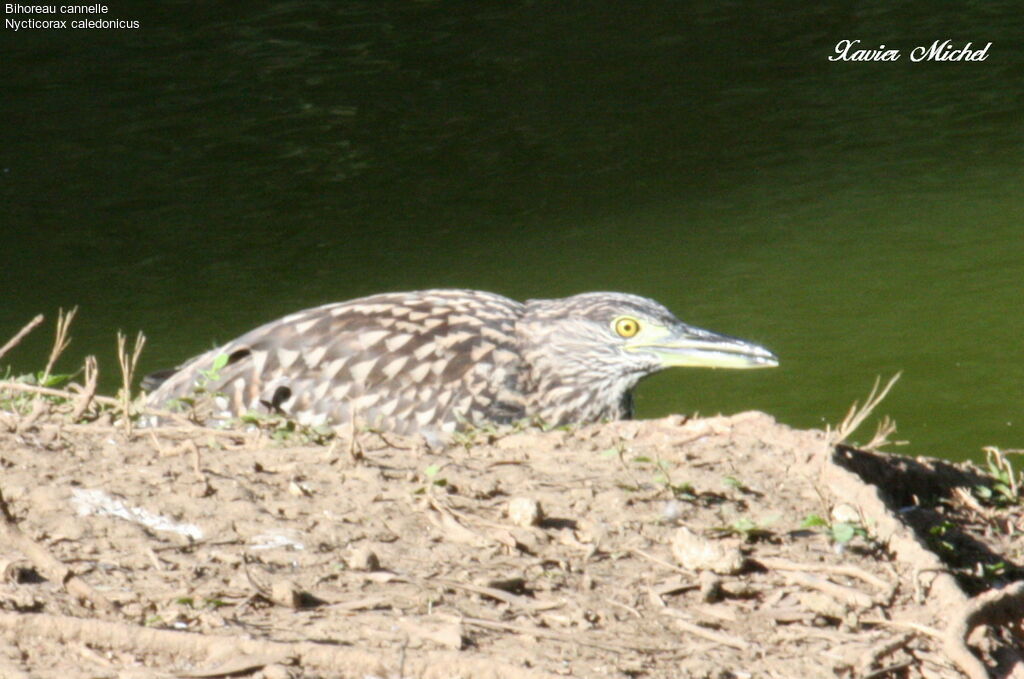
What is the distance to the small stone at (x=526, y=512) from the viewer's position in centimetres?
399

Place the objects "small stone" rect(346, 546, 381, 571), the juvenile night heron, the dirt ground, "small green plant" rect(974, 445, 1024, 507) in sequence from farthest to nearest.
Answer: the juvenile night heron < "small green plant" rect(974, 445, 1024, 507) < "small stone" rect(346, 546, 381, 571) < the dirt ground

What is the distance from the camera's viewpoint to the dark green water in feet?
31.2

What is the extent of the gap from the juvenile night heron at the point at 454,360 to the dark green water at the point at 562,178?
2.50 meters

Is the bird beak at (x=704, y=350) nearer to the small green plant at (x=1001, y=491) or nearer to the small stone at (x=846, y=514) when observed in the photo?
the small green plant at (x=1001, y=491)

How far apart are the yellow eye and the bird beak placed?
0.17ft

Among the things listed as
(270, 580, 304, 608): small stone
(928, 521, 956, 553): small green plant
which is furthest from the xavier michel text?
(270, 580, 304, 608): small stone

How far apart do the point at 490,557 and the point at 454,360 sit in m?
1.99

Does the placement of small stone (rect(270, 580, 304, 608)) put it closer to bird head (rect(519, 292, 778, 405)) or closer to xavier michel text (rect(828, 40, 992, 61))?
bird head (rect(519, 292, 778, 405))

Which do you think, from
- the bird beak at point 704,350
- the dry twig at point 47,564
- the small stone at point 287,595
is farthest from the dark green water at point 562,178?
the dry twig at point 47,564

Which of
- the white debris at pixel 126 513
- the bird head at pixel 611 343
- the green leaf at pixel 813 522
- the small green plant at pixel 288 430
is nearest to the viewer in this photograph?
the white debris at pixel 126 513

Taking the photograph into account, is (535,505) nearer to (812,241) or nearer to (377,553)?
(377,553)

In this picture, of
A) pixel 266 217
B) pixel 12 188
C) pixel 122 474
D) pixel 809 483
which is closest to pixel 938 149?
pixel 266 217

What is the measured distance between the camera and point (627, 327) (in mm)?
6020

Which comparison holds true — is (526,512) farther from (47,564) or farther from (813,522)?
(47,564)
